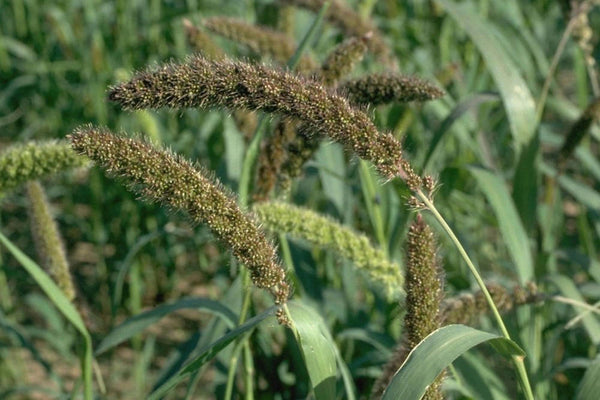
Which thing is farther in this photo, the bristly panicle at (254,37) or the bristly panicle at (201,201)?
the bristly panicle at (254,37)

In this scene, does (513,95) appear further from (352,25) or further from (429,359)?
(429,359)

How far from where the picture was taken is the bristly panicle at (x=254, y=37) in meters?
3.10

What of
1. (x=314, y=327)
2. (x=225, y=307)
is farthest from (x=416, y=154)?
(x=314, y=327)

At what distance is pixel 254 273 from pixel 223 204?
128 millimetres

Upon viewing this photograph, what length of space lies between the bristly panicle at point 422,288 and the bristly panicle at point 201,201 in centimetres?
21

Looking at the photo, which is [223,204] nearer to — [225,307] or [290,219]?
[290,219]

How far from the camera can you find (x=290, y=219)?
2467mm

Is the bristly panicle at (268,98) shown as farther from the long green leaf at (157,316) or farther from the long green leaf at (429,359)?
the long green leaf at (157,316)

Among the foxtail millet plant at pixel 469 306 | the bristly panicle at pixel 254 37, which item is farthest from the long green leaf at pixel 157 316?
the bristly panicle at pixel 254 37

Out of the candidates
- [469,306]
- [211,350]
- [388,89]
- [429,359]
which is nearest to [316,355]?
[211,350]

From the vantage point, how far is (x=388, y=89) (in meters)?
2.37

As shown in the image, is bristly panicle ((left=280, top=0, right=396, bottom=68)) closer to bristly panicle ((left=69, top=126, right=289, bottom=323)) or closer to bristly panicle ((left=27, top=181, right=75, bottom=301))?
bristly panicle ((left=27, top=181, right=75, bottom=301))

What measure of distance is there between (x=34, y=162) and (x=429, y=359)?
3.69 ft

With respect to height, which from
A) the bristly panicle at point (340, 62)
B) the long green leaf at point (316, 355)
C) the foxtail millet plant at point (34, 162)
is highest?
the bristly panicle at point (340, 62)
